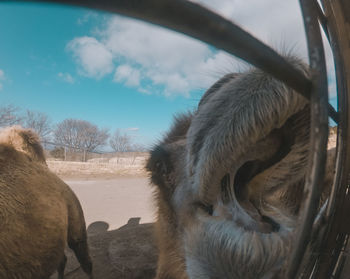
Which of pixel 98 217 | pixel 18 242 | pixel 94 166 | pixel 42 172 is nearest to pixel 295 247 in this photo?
pixel 18 242

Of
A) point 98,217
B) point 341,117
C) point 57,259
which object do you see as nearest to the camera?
point 341,117

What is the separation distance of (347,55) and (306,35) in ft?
0.73

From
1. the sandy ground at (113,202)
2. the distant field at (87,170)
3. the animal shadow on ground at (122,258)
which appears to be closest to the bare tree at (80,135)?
the distant field at (87,170)

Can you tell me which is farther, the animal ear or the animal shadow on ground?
the animal shadow on ground

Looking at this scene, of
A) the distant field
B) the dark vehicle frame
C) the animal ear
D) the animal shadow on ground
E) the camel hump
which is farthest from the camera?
the distant field

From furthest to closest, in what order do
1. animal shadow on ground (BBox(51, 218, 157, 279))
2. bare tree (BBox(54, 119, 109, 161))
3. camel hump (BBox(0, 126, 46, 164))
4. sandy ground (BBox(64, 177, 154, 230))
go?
bare tree (BBox(54, 119, 109, 161)) < sandy ground (BBox(64, 177, 154, 230)) < animal shadow on ground (BBox(51, 218, 157, 279)) < camel hump (BBox(0, 126, 46, 164))

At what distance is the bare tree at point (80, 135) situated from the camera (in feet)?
68.5

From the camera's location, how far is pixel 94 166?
1434cm

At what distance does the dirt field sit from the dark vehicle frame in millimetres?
1205

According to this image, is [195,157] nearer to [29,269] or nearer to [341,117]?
[341,117]

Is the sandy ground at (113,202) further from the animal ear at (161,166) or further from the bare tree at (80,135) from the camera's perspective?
the bare tree at (80,135)

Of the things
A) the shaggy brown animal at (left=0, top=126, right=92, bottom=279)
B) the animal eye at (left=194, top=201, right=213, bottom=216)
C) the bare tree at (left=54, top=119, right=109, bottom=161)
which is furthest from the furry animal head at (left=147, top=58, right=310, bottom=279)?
the bare tree at (left=54, top=119, right=109, bottom=161)

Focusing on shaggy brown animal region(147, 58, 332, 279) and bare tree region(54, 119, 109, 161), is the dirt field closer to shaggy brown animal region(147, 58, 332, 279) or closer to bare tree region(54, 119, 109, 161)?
shaggy brown animal region(147, 58, 332, 279)

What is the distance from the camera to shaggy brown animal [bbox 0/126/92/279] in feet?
6.13
